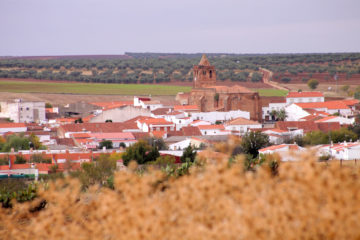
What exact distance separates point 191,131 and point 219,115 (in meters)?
10.2

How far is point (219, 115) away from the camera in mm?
62344

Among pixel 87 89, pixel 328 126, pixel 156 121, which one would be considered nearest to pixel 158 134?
pixel 156 121

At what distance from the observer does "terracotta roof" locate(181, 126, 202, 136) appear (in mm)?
52062

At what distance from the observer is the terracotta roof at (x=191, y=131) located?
52.1m

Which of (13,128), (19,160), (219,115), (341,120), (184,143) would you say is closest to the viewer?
(19,160)

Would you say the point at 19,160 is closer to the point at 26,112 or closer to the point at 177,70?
the point at 26,112

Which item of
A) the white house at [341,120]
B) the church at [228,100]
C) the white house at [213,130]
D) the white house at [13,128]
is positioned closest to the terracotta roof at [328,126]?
the white house at [341,120]

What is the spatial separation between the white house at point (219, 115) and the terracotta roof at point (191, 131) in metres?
7.72

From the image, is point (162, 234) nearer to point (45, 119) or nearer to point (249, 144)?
point (249, 144)

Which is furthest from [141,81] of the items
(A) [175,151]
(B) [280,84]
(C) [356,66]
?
(A) [175,151]

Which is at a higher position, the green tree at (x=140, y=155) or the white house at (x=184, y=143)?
the green tree at (x=140, y=155)

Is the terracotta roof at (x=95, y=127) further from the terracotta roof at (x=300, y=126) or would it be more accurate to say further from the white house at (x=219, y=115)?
the terracotta roof at (x=300, y=126)

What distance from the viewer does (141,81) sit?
398ft

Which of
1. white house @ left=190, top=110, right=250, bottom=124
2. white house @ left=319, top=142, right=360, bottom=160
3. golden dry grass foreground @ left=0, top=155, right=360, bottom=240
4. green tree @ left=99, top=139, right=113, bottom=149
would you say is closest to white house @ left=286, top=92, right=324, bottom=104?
white house @ left=190, top=110, right=250, bottom=124
